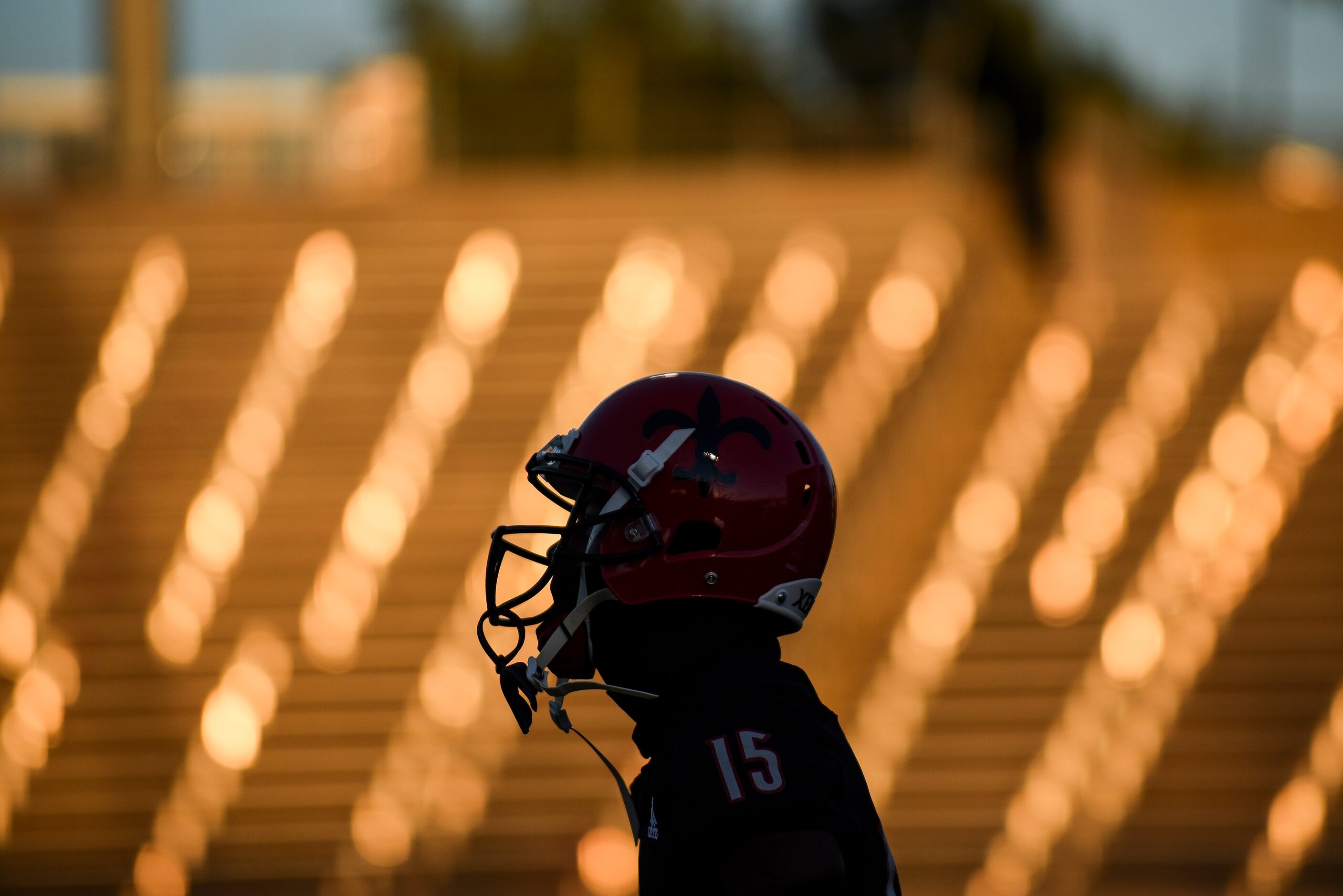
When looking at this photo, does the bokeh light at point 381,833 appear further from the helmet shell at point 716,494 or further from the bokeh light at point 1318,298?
the bokeh light at point 1318,298

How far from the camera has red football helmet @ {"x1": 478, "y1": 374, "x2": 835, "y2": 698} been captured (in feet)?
5.28

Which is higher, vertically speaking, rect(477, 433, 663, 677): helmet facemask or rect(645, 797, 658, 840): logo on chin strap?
rect(477, 433, 663, 677): helmet facemask

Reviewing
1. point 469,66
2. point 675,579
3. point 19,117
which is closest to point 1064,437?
point 675,579

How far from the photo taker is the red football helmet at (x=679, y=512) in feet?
5.28

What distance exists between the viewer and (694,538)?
1.62m

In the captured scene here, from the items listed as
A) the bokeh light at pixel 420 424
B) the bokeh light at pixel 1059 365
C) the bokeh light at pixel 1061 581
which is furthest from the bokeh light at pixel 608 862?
the bokeh light at pixel 1059 365

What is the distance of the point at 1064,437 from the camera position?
830 centimetres

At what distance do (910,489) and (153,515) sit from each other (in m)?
4.36

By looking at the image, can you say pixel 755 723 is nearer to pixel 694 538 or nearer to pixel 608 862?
pixel 694 538

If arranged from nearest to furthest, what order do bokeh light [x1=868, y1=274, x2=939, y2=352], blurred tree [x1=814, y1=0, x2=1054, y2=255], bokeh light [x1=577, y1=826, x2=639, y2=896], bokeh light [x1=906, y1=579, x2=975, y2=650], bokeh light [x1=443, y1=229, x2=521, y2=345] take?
bokeh light [x1=577, y1=826, x2=639, y2=896] → bokeh light [x1=906, y1=579, x2=975, y2=650] → bokeh light [x1=868, y1=274, x2=939, y2=352] → bokeh light [x1=443, y1=229, x2=521, y2=345] → blurred tree [x1=814, y1=0, x2=1054, y2=255]

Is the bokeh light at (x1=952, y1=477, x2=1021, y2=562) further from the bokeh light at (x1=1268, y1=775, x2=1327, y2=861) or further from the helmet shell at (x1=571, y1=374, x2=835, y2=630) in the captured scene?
the helmet shell at (x1=571, y1=374, x2=835, y2=630)

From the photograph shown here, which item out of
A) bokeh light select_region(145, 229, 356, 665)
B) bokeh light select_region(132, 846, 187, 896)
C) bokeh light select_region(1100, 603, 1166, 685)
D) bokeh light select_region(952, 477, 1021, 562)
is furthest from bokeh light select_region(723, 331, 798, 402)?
bokeh light select_region(132, 846, 187, 896)

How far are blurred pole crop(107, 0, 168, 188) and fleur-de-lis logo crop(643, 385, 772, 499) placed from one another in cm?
1145

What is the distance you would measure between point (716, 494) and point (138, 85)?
1210cm
